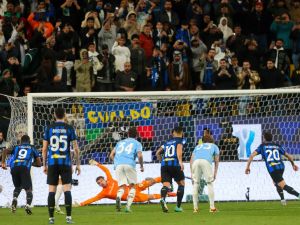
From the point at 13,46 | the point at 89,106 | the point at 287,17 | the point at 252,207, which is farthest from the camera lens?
the point at 287,17

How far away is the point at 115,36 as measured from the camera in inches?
1128

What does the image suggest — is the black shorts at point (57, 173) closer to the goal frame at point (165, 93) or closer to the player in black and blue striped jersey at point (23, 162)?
the player in black and blue striped jersey at point (23, 162)

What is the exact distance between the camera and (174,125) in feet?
82.2

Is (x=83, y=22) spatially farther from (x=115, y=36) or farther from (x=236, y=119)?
(x=236, y=119)

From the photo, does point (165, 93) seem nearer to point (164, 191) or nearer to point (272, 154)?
point (272, 154)

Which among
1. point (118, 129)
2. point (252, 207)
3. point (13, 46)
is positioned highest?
point (13, 46)

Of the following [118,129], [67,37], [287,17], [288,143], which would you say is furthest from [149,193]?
[287,17]

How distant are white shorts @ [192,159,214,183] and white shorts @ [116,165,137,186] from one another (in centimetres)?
134

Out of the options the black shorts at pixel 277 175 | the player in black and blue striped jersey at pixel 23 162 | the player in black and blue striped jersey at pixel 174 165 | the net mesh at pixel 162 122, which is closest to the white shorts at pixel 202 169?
the player in black and blue striped jersey at pixel 174 165

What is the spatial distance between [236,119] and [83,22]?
600 centimetres

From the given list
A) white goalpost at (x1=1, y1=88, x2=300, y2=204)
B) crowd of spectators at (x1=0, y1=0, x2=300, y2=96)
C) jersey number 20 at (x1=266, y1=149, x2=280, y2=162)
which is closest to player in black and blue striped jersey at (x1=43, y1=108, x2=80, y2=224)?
jersey number 20 at (x1=266, y1=149, x2=280, y2=162)

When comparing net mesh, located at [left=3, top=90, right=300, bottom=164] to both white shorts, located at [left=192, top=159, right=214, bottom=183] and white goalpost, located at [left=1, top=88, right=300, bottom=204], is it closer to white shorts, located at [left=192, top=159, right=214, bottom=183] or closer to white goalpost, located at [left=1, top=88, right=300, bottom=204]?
white goalpost, located at [left=1, top=88, right=300, bottom=204]

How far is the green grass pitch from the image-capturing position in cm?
1752

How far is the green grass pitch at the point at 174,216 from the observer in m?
17.5
